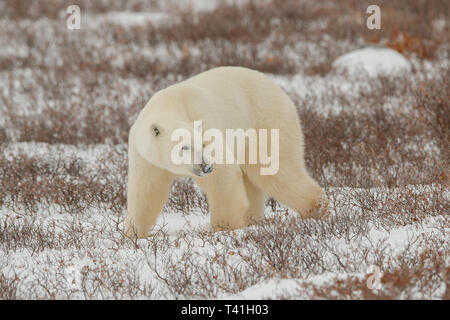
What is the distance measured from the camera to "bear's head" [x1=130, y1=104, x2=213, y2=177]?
3.13 m

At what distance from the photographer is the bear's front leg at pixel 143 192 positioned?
3.54 meters

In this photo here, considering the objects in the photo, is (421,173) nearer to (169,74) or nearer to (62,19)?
(169,74)

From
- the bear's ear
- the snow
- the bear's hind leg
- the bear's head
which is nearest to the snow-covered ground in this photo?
the snow

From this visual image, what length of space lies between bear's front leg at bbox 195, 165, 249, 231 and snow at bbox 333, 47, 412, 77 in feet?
16.2

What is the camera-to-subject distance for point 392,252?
10.3 ft

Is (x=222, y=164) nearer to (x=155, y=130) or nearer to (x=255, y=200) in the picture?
(x=155, y=130)

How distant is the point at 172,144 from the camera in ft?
10.5

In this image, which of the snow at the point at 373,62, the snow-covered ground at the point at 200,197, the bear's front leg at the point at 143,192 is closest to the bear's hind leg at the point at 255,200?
the snow-covered ground at the point at 200,197

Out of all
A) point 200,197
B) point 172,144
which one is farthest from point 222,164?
point 200,197

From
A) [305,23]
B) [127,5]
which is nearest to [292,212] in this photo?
[305,23]

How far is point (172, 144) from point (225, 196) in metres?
0.56

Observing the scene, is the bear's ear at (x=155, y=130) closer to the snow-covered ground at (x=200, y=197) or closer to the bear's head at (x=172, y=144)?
the bear's head at (x=172, y=144)

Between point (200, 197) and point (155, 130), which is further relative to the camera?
point (200, 197)

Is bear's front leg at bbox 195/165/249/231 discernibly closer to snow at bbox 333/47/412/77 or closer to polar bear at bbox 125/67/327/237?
polar bear at bbox 125/67/327/237
